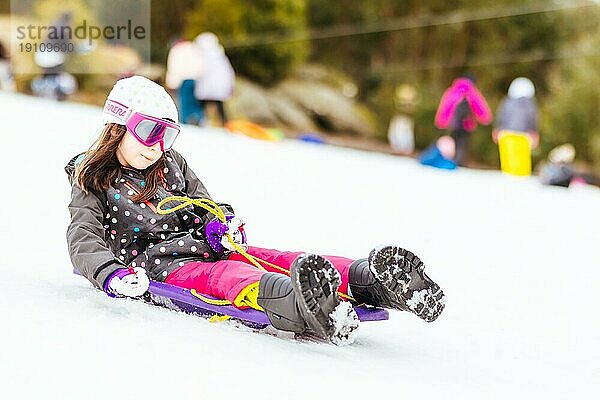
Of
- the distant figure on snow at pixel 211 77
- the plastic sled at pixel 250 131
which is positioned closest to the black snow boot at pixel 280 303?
the plastic sled at pixel 250 131

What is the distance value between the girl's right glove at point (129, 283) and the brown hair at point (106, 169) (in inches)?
15.6

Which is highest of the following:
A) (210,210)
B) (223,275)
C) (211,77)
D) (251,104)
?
(210,210)

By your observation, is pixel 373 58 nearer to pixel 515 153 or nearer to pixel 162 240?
pixel 515 153

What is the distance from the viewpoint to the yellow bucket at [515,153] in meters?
9.48

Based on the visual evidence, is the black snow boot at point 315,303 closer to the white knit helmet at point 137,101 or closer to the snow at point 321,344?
the snow at point 321,344

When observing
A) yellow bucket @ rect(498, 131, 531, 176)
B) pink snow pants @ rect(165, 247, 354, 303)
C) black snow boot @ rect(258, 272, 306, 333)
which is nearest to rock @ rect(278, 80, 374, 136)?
yellow bucket @ rect(498, 131, 531, 176)

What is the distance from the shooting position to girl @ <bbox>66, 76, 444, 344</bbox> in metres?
2.48

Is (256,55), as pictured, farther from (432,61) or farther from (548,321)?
(548,321)

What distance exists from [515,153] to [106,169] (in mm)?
7401

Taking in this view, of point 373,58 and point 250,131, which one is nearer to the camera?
point 250,131

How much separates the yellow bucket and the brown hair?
23.2ft

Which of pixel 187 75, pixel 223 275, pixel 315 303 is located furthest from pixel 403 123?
pixel 315 303

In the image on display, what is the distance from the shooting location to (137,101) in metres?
2.83

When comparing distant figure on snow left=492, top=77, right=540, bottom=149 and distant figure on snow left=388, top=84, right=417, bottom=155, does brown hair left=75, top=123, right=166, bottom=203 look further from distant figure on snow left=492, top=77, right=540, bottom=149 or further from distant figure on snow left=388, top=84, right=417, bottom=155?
distant figure on snow left=388, top=84, right=417, bottom=155
